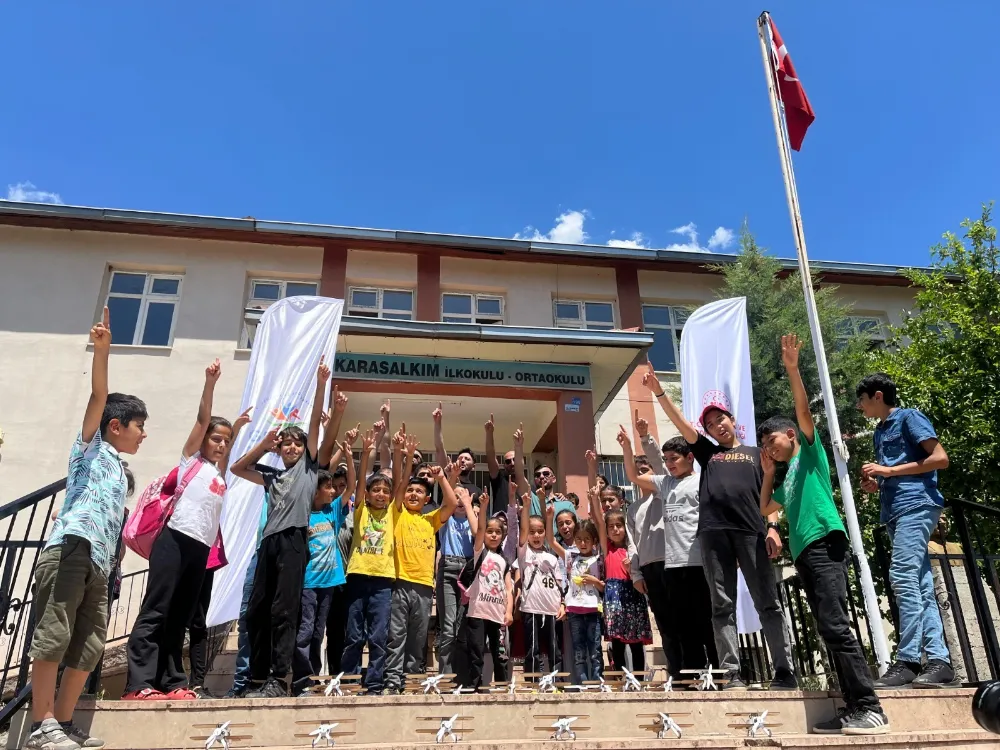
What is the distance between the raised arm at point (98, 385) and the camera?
324cm

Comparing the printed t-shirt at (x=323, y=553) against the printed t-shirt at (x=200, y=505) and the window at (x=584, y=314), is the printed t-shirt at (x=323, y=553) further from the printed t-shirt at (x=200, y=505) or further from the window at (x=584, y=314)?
the window at (x=584, y=314)

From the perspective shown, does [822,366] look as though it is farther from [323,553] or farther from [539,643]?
[323,553]

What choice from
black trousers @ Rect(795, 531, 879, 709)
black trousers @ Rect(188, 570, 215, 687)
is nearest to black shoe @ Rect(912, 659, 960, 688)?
black trousers @ Rect(795, 531, 879, 709)

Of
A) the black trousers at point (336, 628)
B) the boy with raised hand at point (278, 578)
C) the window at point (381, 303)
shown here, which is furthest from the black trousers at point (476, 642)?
the window at point (381, 303)

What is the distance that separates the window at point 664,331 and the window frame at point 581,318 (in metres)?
0.74

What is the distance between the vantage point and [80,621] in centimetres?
327

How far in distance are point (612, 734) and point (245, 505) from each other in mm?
4820

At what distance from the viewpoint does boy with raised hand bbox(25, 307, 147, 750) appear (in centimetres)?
304

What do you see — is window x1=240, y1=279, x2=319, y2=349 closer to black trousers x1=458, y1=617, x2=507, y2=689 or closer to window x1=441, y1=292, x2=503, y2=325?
window x1=441, y1=292, x2=503, y2=325

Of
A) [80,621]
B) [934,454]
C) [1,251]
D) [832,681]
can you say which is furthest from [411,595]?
[1,251]

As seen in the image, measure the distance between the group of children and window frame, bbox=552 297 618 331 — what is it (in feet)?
29.7

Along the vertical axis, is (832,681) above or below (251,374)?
below

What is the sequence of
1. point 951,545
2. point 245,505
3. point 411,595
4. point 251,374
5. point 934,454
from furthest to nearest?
point 951,545 < point 251,374 < point 245,505 < point 411,595 < point 934,454

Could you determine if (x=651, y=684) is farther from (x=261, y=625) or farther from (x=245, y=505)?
(x=245, y=505)
